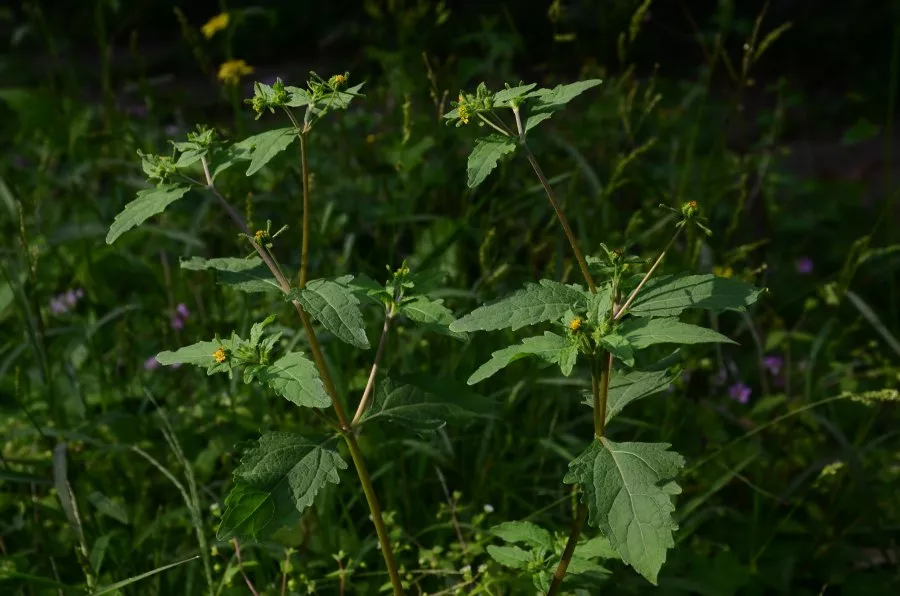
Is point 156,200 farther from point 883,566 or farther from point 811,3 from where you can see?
point 811,3

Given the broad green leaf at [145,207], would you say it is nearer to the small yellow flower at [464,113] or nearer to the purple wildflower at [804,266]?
the small yellow flower at [464,113]

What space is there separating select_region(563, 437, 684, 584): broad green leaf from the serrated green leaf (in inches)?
20.9

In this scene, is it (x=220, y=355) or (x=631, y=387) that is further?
(x=631, y=387)

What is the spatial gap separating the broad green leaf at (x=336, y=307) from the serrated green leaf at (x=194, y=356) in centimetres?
15

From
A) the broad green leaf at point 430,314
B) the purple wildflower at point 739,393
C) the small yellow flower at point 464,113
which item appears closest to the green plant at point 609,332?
the small yellow flower at point 464,113

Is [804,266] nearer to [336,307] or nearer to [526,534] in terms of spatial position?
[526,534]

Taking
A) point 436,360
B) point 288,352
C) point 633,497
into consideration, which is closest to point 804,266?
point 436,360

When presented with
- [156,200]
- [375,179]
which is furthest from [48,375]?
[375,179]

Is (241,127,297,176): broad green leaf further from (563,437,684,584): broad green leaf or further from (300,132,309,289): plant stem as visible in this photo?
(563,437,684,584): broad green leaf

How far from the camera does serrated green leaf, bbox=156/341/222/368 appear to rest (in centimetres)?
136

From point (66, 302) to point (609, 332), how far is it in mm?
1906

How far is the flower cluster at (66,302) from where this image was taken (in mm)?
2592

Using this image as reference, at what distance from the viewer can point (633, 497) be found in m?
1.24

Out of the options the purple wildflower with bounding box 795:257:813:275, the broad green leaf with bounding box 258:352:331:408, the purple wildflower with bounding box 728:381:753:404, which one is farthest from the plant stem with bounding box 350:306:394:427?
the purple wildflower with bounding box 795:257:813:275
